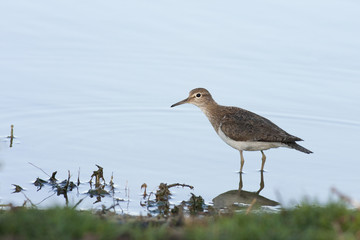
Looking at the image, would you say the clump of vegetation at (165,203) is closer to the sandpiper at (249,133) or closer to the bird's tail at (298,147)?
the sandpiper at (249,133)

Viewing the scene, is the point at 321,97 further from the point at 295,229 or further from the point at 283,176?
the point at 295,229

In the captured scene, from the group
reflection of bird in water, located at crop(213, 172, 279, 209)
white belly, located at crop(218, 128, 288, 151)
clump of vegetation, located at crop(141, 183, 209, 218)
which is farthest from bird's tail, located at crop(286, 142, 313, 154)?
clump of vegetation, located at crop(141, 183, 209, 218)

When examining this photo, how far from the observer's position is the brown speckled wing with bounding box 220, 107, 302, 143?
35.9 feet

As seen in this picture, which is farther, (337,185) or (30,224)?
(337,185)

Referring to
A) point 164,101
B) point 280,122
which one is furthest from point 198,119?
point 280,122

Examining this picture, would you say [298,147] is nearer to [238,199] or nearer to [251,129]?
[251,129]

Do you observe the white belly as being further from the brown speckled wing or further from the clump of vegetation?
the clump of vegetation

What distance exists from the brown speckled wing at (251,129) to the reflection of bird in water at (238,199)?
3.31ft

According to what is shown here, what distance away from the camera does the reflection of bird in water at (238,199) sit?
380 inches

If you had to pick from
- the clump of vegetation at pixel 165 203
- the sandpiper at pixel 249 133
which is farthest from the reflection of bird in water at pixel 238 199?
the sandpiper at pixel 249 133

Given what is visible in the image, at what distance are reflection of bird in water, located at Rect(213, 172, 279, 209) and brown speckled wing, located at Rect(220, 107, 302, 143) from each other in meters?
1.01

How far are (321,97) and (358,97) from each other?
2.54 ft

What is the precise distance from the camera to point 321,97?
44.8ft

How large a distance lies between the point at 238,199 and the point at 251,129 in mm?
1649
